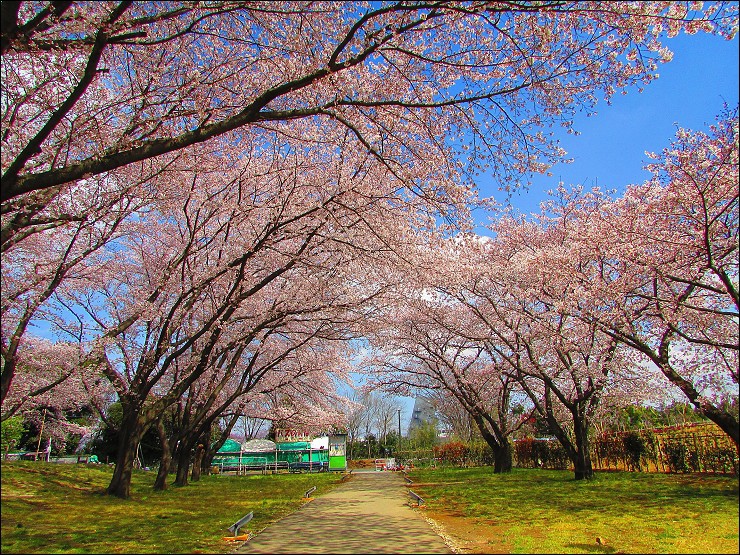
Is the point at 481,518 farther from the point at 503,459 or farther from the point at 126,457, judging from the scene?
the point at 503,459

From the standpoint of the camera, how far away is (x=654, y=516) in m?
7.64

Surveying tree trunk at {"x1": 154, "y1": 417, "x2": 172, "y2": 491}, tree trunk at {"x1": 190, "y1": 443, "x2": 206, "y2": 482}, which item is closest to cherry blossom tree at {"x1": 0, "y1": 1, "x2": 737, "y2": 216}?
tree trunk at {"x1": 154, "y1": 417, "x2": 172, "y2": 491}

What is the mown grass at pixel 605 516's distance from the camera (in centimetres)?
533

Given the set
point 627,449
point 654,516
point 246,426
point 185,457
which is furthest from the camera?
point 246,426

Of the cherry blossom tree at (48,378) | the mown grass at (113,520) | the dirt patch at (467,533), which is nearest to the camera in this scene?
the mown grass at (113,520)

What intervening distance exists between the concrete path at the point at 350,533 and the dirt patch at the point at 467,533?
0.59ft

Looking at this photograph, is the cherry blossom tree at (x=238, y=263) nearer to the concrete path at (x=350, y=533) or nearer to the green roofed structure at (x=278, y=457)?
the concrete path at (x=350, y=533)

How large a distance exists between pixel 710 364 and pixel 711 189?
4692 mm

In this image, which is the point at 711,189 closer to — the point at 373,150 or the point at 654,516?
the point at 654,516

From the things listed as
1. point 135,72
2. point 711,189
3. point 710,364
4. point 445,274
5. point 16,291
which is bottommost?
point 710,364

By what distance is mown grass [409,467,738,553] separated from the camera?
5.33 meters

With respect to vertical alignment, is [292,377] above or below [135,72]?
below

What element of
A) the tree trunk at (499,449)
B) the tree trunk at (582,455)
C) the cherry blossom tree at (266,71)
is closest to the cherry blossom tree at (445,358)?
the tree trunk at (499,449)

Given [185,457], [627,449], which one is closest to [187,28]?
[185,457]
